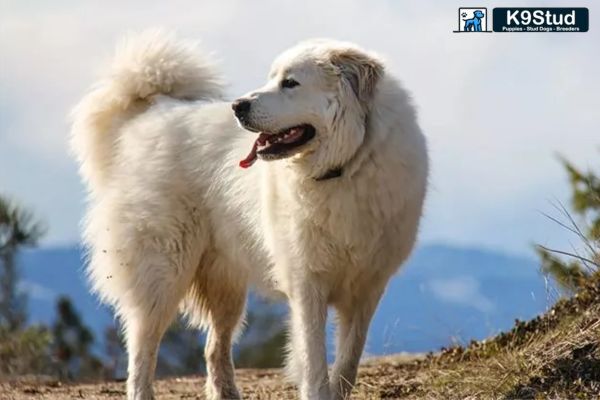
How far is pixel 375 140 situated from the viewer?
626 cm

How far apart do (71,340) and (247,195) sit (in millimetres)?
11726

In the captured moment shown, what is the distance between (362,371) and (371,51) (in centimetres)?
301

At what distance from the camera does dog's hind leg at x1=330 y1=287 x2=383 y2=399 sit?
21.5 feet

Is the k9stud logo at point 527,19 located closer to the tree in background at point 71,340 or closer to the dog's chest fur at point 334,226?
the dog's chest fur at point 334,226

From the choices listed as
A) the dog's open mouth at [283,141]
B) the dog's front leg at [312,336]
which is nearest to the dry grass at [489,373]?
the dog's front leg at [312,336]

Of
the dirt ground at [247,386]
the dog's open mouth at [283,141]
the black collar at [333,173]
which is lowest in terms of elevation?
the dirt ground at [247,386]

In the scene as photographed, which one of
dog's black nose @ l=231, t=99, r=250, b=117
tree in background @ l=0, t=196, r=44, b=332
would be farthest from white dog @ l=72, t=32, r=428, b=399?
tree in background @ l=0, t=196, r=44, b=332

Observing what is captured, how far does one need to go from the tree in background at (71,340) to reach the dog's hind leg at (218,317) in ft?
31.5

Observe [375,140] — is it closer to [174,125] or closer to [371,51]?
[371,51]

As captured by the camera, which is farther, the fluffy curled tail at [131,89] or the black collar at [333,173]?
the fluffy curled tail at [131,89]

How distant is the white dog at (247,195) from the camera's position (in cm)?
628

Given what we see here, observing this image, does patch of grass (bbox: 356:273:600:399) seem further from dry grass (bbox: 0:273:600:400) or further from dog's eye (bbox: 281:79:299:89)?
dog's eye (bbox: 281:79:299:89)

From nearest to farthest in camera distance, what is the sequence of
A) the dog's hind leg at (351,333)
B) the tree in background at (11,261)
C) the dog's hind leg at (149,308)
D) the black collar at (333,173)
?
1. the black collar at (333,173)
2. the dog's hind leg at (351,333)
3. the dog's hind leg at (149,308)
4. the tree in background at (11,261)

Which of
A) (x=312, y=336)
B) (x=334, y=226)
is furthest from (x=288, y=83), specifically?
(x=312, y=336)
